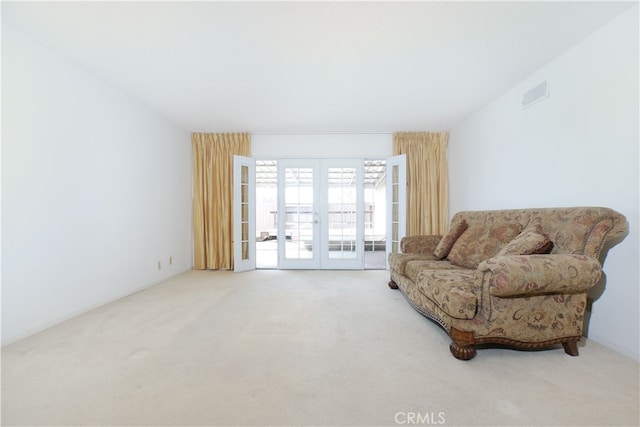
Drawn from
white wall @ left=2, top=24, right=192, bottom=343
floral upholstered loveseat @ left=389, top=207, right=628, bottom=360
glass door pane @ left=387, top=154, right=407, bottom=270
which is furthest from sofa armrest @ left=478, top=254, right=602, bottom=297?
white wall @ left=2, top=24, right=192, bottom=343

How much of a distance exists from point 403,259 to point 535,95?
207cm

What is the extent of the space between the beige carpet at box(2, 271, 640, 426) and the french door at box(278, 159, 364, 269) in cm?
194

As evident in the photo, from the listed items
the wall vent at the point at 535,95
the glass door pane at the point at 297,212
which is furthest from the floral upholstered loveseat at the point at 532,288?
the glass door pane at the point at 297,212

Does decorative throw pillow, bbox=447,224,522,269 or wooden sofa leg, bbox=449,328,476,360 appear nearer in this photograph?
wooden sofa leg, bbox=449,328,476,360

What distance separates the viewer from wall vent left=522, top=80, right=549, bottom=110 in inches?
91.9

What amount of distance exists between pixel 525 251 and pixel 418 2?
184cm

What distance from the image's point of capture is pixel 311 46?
203 cm

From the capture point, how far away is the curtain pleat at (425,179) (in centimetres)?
418

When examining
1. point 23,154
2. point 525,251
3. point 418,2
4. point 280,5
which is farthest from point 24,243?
point 525,251

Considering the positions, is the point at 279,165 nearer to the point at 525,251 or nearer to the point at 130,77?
the point at 130,77

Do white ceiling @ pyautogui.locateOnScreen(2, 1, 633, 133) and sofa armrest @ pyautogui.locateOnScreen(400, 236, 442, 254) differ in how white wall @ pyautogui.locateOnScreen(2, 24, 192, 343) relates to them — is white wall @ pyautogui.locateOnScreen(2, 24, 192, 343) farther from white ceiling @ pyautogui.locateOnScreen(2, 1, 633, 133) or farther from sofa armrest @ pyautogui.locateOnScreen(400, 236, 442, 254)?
sofa armrest @ pyautogui.locateOnScreen(400, 236, 442, 254)

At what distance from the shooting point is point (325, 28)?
71.7 inches

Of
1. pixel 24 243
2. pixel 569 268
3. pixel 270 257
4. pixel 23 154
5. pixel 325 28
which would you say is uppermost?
pixel 325 28

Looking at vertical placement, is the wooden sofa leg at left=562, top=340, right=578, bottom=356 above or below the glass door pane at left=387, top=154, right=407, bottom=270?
below
